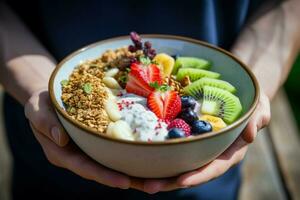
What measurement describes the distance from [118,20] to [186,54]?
22 cm

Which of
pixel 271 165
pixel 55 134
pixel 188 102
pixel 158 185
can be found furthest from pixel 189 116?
pixel 271 165

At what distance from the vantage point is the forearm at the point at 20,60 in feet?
3.70

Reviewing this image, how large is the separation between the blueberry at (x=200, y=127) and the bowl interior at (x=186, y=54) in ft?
0.33

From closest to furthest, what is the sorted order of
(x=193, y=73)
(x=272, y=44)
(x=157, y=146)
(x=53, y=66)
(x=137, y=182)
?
1. (x=157, y=146)
2. (x=137, y=182)
3. (x=193, y=73)
4. (x=53, y=66)
5. (x=272, y=44)

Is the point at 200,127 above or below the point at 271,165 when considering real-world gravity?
above

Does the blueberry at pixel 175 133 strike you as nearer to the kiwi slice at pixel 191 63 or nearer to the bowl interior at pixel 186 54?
the bowl interior at pixel 186 54

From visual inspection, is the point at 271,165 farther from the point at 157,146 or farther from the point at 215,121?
the point at 157,146

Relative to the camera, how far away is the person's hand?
35.0 inches

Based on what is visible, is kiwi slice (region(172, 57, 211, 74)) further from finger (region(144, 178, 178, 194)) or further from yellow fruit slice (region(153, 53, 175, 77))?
finger (region(144, 178, 178, 194))

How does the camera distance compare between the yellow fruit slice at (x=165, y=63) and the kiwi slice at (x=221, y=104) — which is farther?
the yellow fruit slice at (x=165, y=63)

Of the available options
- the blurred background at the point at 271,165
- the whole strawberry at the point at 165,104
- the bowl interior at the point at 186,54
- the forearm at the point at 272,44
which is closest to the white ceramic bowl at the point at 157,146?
the bowl interior at the point at 186,54

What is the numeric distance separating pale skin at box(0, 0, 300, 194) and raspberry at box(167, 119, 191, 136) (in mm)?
80

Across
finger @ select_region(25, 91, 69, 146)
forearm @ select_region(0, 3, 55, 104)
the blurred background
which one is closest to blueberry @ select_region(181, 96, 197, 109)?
finger @ select_region(25, 91, 69, 146)

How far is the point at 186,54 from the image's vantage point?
3.67ft
